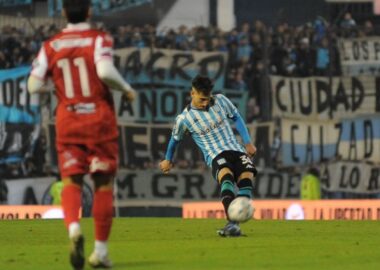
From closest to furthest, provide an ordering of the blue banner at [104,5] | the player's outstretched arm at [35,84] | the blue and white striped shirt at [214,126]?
the player's outstretched arm at [35,84]
the blue and white striped shirt at [214,126]
the blue banner at [104,5]

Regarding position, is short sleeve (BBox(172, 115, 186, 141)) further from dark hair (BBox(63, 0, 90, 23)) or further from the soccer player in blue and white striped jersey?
dark hair (BBox(63, 0, 90, 23))

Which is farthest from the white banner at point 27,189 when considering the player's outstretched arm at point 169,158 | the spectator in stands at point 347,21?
the player's outstretched arm at point 169,158

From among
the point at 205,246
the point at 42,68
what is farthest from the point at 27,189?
the point at 42,68

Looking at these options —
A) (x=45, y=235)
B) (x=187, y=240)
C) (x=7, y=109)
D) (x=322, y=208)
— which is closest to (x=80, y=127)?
(x=187, y=240)

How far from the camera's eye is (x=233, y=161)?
55.1ft

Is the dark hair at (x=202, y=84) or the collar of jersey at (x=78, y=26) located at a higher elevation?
the collar of jersey at (x=78, y=26)

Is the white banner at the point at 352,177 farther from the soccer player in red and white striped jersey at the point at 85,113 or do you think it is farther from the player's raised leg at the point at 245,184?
the soccer player in red and white striped jersey at the point at 85,113

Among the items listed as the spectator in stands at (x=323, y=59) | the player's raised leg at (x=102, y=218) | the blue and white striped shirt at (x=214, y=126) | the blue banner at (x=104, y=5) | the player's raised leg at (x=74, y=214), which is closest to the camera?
the player's raised leg at (x=74, y=214)

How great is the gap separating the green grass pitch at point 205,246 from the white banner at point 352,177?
1177 centimetres

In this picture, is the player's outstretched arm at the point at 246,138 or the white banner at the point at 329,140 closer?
the player's outstretched arm at the point at 246,138

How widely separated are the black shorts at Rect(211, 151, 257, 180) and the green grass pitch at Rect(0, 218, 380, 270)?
2.58ft

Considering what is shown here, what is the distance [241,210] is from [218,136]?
1.59 m

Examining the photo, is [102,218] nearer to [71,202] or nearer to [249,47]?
[71,202]

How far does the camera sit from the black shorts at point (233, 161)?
54.8ft
